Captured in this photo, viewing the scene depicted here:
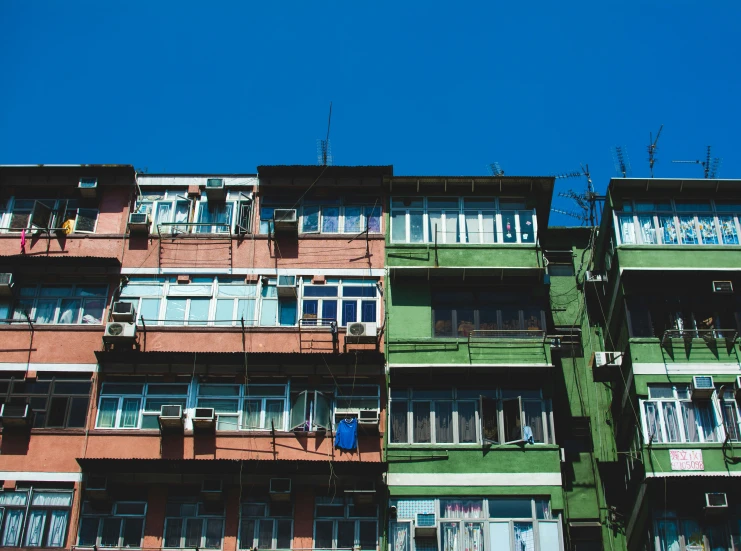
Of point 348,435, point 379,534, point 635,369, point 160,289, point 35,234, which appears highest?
point 35,234

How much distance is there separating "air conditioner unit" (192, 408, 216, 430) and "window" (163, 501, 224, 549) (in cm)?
179

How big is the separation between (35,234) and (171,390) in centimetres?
634

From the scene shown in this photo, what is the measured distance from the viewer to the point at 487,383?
2466 cm

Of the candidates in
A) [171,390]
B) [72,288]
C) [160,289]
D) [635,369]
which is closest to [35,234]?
[72,288]

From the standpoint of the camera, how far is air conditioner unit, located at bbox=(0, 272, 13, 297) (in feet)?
84.8

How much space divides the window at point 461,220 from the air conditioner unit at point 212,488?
8.12 m

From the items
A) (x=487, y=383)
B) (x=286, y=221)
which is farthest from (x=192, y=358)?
(x=487, y=383)

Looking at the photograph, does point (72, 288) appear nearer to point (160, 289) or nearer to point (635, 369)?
point (160, 289)

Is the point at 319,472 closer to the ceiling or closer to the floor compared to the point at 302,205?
closer to the floor

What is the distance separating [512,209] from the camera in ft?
89.1

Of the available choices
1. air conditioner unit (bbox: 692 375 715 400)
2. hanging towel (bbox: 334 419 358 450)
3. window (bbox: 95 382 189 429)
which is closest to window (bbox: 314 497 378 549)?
hanging towel (bbox: 334 419 358 450)

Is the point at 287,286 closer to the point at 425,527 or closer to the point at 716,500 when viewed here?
the point at 425,527

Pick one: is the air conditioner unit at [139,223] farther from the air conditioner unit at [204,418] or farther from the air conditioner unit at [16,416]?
the air conditioner unit at [204,418]

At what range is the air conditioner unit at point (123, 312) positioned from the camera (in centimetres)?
2480
